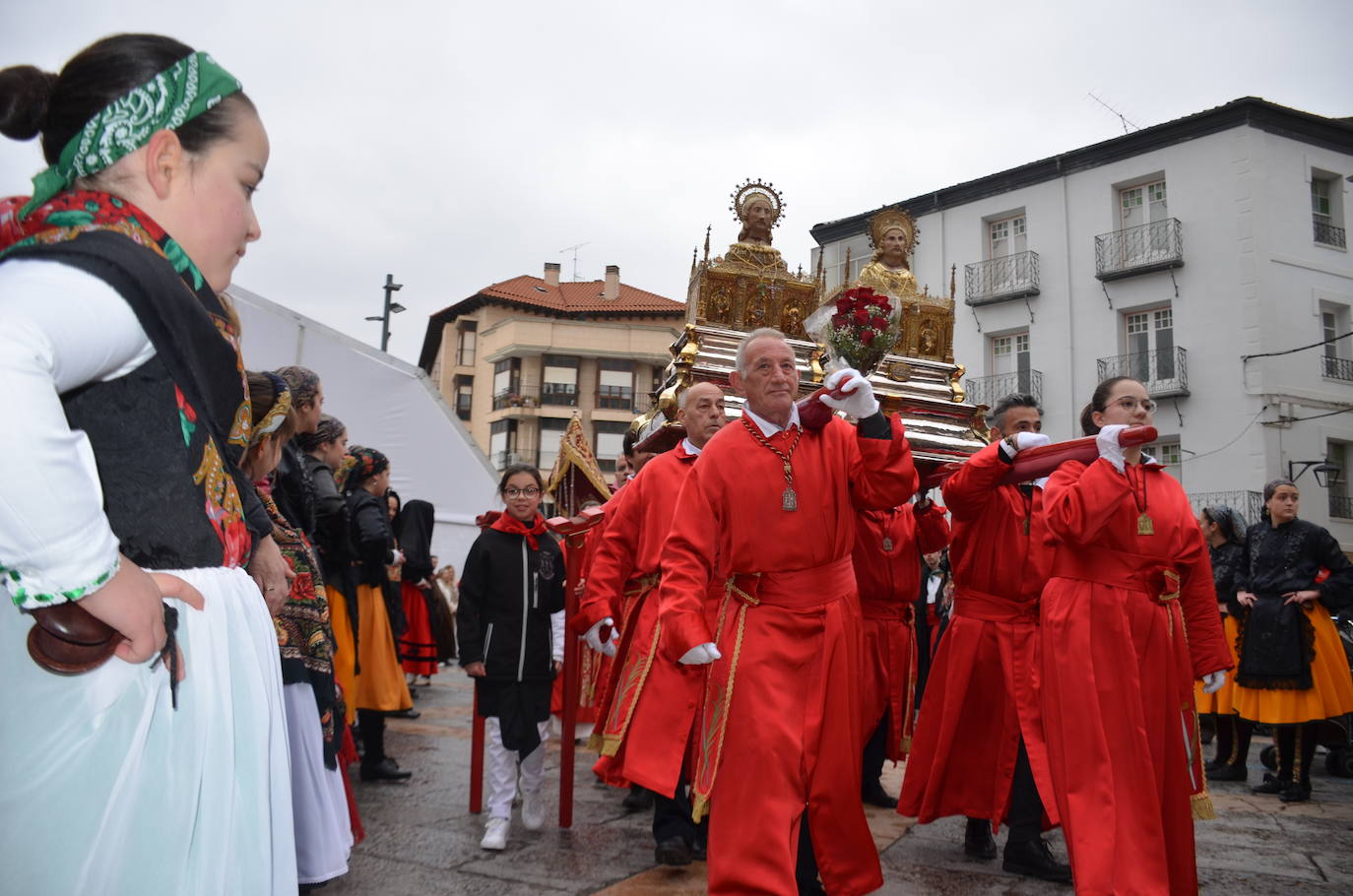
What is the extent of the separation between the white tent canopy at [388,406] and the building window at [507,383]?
1458 inches

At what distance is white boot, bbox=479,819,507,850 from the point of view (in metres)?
4.61

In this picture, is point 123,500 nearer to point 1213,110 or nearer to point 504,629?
point 504,629

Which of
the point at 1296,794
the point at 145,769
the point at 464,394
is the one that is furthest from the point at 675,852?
the point at 464,394

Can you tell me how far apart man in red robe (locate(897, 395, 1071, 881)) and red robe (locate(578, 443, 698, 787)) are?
4.56 feet

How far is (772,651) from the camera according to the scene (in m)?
3.70

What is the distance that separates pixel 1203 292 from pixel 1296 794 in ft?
61.6

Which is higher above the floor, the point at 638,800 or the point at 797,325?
the point at 797,325

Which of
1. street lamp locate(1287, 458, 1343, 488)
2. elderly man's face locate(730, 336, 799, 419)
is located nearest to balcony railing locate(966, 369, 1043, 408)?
street lamp locate(1287, 458, 1343, 488)

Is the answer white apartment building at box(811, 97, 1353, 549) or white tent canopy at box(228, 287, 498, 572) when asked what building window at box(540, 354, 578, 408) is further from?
white tent canopy at box(228, 287, 498, 572)

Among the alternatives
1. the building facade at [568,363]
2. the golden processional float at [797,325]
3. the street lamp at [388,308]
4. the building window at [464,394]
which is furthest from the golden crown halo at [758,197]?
the building window at [464,394]

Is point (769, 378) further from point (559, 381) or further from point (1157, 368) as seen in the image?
point (559, 381)

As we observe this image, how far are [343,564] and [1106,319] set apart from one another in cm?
2223

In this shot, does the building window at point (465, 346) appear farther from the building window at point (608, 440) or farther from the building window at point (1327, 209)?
the building window at point (1327, 209)

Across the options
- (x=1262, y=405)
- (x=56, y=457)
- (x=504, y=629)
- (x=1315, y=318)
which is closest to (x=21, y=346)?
(x=56, y=457)
